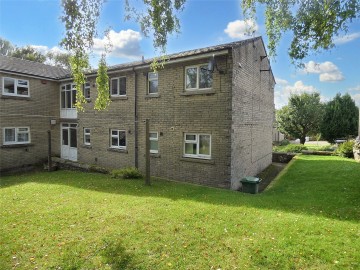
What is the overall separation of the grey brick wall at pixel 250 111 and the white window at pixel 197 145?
1.10 meters

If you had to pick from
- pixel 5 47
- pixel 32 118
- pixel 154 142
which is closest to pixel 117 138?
pixel 154 142

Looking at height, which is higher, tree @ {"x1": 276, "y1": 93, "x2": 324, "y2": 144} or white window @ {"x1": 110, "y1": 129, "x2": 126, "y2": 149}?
tree @ {"x1": 276, "y1": 93, "x2": 324, "y2": 144}

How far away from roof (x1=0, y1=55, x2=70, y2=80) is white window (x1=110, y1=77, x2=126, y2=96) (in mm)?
5785

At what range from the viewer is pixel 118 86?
13.5 meters

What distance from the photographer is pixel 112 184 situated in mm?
10594

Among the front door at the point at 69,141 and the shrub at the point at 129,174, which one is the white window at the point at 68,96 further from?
the shrub at the point at 129,174

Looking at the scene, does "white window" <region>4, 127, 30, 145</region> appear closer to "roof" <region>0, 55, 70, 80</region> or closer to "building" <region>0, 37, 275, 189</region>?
"building" <region>0, 37, 275, 189</region>

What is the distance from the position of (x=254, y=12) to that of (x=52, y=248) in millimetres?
7200

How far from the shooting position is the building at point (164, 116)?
1000 centimetres

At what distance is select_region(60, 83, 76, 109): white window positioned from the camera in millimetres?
16688

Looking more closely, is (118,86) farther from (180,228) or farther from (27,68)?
(180,228)

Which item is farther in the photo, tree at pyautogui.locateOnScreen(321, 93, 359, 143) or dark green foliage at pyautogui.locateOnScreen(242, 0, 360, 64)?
tree at pyautogui.locateOnScreen(321, 93, 359, 143)

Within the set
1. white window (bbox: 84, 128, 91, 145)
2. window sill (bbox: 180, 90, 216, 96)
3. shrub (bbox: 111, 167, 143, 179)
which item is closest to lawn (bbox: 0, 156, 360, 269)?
shrub (bbox: 111, 167, 143, 179)

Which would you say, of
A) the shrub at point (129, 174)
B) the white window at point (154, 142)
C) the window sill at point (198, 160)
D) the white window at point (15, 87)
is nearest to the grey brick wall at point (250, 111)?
the window sill at point (198, 160)
